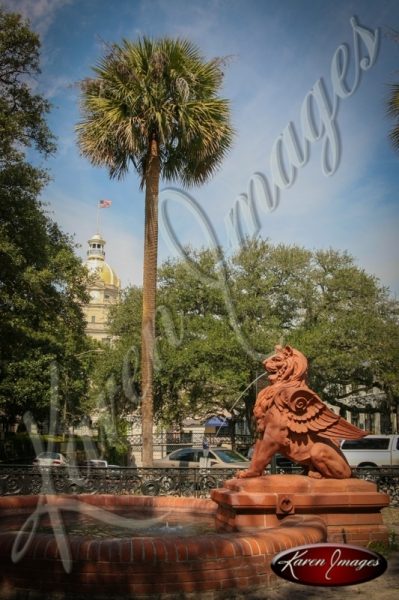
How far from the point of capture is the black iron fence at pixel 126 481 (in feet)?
35.7

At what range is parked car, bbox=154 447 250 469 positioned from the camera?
63.1 ft

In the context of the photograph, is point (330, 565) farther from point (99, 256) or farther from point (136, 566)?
point (99, 256)

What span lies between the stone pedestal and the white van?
15.2 m

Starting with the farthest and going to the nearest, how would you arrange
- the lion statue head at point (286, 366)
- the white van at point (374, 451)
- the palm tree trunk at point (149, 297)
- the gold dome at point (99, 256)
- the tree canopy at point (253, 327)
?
the gold dome at point (99, 256) → the tree canopy at point (253, 327) → the white van at point (374, 451) → the palm tree trunk at point (149, 297) → the lion statue head at point (286, 366)

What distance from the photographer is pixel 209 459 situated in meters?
19.3

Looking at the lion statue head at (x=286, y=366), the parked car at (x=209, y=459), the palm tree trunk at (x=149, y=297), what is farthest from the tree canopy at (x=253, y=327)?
the lion statue head at (x=286, y=366)

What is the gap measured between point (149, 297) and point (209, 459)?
751 centimetres

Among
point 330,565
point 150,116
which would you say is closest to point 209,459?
point 150,116

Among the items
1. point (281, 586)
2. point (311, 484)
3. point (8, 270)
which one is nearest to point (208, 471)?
point (311, 484)

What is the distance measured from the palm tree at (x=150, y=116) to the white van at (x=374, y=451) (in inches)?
425

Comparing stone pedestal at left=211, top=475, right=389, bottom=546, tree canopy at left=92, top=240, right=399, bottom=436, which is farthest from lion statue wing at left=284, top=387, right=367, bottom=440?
tree canopy at left=92, top=240, right=399, bottom=436

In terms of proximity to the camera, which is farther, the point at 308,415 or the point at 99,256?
the point at 99,256

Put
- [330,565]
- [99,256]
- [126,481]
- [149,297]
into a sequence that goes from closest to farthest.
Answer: [330,565], [126,481], [149,297], [99,256]

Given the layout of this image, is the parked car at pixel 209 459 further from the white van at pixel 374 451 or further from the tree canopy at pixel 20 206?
the tree canopy at pixel 20 206
